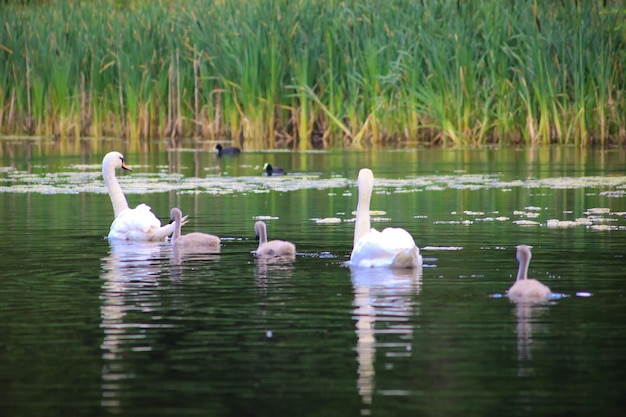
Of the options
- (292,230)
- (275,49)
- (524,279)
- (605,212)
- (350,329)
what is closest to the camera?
(350,329)

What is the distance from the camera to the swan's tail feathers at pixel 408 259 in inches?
344

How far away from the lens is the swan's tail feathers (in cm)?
875

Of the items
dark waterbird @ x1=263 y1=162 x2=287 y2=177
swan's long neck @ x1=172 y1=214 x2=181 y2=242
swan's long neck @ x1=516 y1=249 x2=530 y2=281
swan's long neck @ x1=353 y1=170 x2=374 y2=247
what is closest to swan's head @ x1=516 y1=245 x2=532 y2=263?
swan's long neck @ x1=516 y1=249 x2=530 y2=281

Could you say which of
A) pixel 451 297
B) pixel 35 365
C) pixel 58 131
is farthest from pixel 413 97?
pixel 35 365

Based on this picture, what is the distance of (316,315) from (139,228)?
14.8 ft

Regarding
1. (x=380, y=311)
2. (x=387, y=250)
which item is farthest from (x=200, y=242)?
(x=380, y=311)

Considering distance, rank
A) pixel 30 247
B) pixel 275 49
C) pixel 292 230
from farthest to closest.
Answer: pixel 275 49 → pixel 292 230 → pixel 30 247

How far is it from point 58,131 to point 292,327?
859 inches

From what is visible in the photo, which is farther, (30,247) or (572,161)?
(572,161)

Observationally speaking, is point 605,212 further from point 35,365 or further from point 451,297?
point 35,365

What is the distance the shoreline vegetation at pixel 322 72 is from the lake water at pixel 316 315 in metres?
6.78

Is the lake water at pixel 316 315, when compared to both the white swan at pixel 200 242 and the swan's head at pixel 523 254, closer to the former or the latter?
the white swan at pixel 200 242

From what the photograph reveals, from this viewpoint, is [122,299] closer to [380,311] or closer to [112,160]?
[380,311]

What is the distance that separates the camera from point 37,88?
2752 cm
